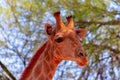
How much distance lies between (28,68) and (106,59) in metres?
2.33

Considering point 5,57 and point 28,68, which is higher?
point 28,68

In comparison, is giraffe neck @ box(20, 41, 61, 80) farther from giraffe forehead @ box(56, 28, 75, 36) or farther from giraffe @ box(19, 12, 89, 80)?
giraffe forehead @ box(56, 28, 75, 36)

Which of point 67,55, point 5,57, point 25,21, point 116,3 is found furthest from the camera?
point 5,57

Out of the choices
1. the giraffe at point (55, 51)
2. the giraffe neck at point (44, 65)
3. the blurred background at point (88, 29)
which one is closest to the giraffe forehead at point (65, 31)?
the giraffe at point (55, 51)

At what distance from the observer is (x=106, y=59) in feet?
15.0

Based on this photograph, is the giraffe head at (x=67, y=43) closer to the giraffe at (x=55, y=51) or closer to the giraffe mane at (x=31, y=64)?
the giraffe at (x=55, y=51)

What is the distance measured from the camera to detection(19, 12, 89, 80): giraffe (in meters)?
2.25

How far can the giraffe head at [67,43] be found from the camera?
7.18ft

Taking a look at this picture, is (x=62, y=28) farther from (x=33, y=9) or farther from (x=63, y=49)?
(x=33, y=9)

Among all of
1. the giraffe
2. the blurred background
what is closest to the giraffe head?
the giraffe

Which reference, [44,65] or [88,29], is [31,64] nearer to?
[44,65]

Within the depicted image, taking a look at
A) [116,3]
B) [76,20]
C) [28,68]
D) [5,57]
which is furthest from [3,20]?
[28,68]

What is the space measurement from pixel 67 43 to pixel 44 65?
0.25 m

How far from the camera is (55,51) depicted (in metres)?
2.35
